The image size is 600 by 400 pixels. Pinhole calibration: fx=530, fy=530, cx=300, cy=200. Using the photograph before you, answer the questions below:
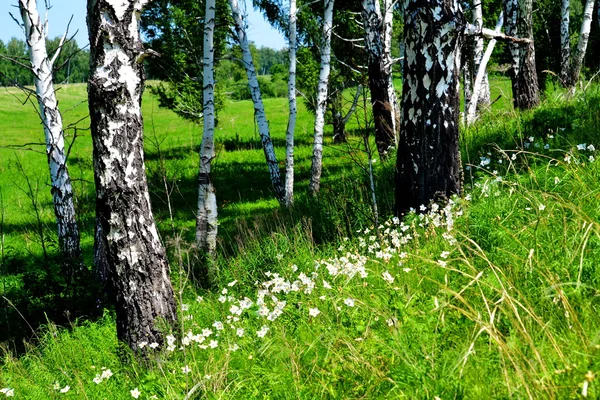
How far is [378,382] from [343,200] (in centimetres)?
427

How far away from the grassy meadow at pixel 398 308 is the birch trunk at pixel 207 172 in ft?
2.85

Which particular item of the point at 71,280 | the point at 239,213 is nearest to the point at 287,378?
the point at 71,280

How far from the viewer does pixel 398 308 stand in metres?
2.85

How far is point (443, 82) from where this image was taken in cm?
520

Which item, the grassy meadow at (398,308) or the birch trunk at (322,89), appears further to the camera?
the birch trunk at (322,89)

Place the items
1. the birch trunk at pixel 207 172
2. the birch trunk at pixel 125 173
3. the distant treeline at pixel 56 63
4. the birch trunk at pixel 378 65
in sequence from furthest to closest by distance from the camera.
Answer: the birch trunk at pixel 378 65 < the birch trunk at pixel 207 172 < the distant treeline at pixel 56 63 < the birch trunk at pixel 125 173

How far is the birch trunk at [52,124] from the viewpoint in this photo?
7539 mm

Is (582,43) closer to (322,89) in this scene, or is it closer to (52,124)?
(322,89)

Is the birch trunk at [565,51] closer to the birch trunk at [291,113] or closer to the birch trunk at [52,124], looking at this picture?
the birch trunk at [291,113]

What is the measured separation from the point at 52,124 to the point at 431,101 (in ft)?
17.8

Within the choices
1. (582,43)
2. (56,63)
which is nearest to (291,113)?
(56,63)

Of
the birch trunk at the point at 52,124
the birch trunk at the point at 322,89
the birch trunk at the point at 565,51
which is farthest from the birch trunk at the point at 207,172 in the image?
the birch trunk at the point at 565,51

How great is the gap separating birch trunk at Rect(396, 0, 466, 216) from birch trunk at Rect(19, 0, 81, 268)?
4.95 m

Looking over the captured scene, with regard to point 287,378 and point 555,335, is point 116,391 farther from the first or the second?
point 555,335
